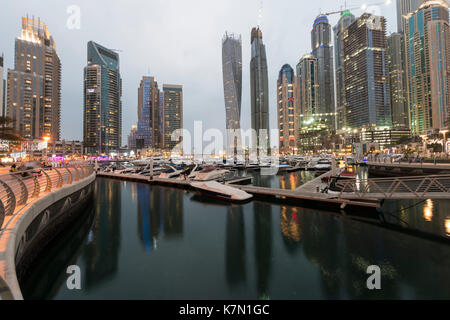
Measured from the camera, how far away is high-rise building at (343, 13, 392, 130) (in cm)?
16550

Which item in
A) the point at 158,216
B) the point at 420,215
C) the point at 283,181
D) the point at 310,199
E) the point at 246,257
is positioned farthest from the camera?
the point at 283,181

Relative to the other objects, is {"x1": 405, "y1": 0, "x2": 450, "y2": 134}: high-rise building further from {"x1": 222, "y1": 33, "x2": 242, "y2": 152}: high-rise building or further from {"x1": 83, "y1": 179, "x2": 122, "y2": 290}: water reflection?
{"x1": 83, "y1": 179, "x2": 122, "y2": 290}: water reflection

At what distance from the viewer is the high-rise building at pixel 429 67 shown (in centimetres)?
15757

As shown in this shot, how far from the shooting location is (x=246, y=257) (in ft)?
31.3

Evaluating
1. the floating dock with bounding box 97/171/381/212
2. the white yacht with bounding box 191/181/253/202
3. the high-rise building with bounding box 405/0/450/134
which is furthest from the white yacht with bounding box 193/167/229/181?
the high-rise building with bounding box 405/0/450/134

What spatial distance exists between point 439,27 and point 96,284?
268369 mm

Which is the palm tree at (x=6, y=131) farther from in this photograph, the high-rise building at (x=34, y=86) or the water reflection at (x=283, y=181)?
the high-rise building at (x=34, y=86)

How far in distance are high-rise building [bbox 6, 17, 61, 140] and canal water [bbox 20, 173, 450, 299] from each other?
164m

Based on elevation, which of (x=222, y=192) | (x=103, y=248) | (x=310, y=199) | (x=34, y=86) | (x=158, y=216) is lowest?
(x=103, y=248)

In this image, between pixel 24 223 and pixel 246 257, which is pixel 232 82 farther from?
pixel 24 223

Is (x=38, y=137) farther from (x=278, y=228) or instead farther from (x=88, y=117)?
(x=278, y=228)

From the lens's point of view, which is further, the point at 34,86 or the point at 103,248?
the point at 34,86

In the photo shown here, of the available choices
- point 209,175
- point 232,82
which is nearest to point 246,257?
point 209,175

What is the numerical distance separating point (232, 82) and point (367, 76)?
121 metres
